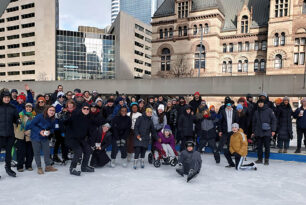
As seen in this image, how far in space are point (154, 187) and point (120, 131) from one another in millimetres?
2310

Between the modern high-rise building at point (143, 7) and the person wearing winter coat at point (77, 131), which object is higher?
the modern high-rise building at point (143, 7)

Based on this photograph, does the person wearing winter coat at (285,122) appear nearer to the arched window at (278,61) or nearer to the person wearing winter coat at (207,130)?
the person wearing winter coat at (207,130)

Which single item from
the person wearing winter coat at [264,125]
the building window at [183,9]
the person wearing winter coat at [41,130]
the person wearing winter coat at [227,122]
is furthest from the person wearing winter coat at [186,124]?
the building window at [183,9]

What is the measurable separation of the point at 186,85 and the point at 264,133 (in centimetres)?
1094

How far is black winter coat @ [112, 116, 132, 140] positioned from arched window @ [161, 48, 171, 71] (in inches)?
1248

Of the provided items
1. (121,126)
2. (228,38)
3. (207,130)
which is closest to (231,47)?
(228,38)

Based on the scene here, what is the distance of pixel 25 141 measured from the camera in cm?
563

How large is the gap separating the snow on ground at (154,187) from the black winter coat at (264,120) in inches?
44.2

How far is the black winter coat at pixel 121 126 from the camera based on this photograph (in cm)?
654

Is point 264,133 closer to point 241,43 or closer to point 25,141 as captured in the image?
point 25,141

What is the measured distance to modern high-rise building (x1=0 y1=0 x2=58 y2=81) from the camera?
64.9m

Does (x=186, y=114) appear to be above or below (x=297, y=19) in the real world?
below

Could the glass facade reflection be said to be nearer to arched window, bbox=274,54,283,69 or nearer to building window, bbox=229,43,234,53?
building window, bbox=229,43,234,53

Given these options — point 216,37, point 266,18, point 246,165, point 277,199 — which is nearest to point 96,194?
point 277,199
